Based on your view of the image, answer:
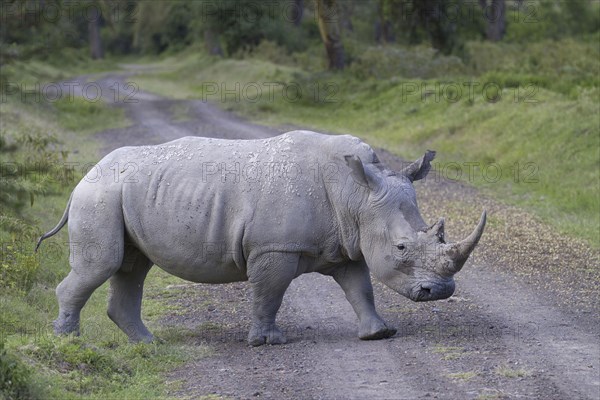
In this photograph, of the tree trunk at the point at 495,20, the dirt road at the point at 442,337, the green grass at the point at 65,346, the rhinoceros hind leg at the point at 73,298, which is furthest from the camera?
the tree trunk at the point at 495,20

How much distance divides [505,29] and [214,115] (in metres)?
22.2

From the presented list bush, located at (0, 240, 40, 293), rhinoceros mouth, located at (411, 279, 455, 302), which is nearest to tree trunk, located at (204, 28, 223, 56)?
bush, located at (0, 240, 40, 293)

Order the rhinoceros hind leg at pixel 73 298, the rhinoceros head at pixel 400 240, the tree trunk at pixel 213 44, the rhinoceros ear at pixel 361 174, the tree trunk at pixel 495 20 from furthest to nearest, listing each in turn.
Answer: the tree trunk at pixel 213 44 → the tree trunk at pixel 495 20 → the rhinoceros hind leg at pixel 73 298 → the rhinoceros ear at pixel 361 174 → the rhinoceros head at pixel 400 240

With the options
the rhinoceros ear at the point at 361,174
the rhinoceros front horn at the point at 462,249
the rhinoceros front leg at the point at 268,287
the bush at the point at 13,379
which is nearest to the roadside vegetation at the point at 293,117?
the bush at the point at 13,379

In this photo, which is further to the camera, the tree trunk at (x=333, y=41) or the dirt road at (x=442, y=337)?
the tree trunk at (x=333, y=41)

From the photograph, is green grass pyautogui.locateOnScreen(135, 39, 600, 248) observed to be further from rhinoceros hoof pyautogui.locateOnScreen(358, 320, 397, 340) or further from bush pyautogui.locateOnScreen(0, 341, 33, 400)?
bush pyautogui.locateOnScreen(0, 341, 33, 400)

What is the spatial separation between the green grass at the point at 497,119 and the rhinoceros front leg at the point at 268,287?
5253 millimetres

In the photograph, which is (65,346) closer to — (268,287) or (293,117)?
(268,287)

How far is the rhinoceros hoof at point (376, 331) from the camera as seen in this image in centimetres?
798

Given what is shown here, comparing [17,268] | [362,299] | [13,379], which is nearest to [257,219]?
[362,299]

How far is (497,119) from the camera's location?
1941 centimetres

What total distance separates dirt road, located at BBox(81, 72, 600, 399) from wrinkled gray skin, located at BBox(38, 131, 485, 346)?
18.1 inches

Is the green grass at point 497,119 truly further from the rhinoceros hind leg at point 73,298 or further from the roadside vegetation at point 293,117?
the rhinoceros hind leg at point 73,298

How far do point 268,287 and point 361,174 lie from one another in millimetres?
1179
